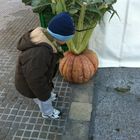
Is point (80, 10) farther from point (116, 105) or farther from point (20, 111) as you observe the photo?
point (20, 111)

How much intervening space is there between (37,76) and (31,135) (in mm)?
751

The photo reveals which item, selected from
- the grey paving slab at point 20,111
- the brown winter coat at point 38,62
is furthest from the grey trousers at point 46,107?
the brown winter coat at point 38,62

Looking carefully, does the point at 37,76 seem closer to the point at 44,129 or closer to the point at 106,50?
the point at 44,129

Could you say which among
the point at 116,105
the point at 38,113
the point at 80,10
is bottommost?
the point at 116,105

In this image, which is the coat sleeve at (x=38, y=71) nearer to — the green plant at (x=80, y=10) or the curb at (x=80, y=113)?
the curb at (x=80, y=113)

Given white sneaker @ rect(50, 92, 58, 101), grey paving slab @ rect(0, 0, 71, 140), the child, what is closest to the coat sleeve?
the child

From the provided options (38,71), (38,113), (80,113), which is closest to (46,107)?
(38,113)

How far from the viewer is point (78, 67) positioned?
3734 mm

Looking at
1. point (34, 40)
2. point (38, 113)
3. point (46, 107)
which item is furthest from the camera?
point (38, 113)

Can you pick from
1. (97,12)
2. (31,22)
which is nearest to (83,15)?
(97,12)

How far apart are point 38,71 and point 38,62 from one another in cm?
9

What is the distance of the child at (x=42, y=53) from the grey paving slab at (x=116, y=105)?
809 millimetres

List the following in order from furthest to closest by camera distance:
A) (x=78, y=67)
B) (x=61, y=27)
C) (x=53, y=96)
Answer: (x=78, y=67)
(x=53, y=96)
(x=61, y=27)

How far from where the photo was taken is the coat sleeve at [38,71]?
265 centimetres
